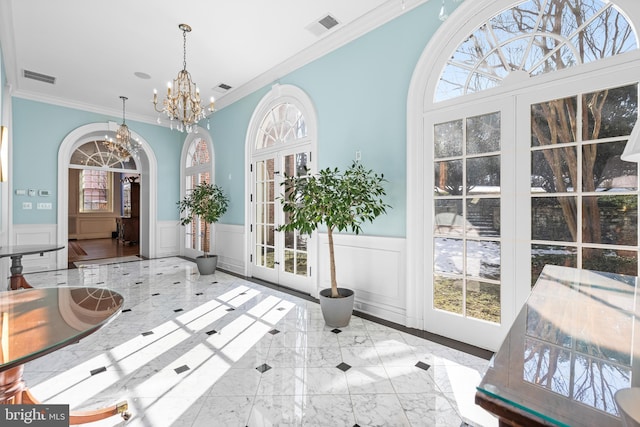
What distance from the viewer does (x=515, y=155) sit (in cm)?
238

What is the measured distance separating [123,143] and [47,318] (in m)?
5.96

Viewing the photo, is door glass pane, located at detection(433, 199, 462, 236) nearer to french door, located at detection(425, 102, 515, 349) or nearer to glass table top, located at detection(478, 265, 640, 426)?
french door, located at detection(425, 102, 515, 349)

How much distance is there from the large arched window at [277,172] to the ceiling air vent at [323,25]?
31.9 inches

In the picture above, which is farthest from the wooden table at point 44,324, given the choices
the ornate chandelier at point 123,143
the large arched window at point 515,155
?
the ornate chandelier at point 123,143

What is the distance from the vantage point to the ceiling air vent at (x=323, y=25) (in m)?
3.28

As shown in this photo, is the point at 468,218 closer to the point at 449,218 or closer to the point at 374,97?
the point at 449,218

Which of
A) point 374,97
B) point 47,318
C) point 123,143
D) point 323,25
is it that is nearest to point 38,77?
point 123,143

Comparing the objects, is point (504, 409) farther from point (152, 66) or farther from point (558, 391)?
point (152, 66)

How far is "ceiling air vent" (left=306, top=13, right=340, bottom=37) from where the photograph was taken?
3279 mm

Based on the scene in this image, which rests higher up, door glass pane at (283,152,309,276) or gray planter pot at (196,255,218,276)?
door glass pane at (283,152,309,276)

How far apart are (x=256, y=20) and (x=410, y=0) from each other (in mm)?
1693

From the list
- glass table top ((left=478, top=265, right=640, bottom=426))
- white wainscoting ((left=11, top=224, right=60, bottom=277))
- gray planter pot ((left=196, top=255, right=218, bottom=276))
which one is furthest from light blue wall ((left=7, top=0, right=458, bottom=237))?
glass table top ((left=478, top=265, right=640, bottom=426))

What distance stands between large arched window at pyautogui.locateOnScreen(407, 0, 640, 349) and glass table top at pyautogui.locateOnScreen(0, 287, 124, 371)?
2543 millimetres

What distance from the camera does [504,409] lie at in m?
0.52
